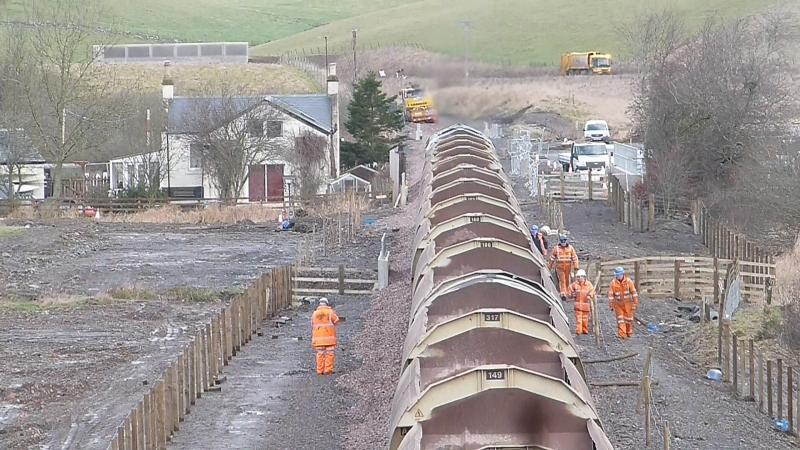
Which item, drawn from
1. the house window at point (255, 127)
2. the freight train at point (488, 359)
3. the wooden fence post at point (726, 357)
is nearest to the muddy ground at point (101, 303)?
the freight train at point (488, 359)

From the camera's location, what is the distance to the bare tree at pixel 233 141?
53.4m

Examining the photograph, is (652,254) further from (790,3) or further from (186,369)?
(790,3)

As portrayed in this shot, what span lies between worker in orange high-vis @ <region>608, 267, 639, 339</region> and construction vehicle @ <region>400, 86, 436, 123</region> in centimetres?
1521

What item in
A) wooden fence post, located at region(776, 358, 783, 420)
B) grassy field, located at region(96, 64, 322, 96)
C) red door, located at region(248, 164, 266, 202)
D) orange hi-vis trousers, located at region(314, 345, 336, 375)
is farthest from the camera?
grassy field, located at region(96, 64, 322, 96)

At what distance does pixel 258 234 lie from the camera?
43.6 meters

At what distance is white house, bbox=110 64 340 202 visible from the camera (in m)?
Answer: 54.7

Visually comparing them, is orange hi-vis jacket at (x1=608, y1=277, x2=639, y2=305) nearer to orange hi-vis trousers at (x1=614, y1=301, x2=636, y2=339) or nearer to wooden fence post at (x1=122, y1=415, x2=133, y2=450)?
orange hi-vis trousers at (x1=614, y1=301, x2=636, y2=339)

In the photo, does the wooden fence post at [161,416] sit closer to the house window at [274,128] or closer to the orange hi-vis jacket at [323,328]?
the orange hi-vis jacket at [323,328]

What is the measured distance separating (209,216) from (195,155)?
27.4ft

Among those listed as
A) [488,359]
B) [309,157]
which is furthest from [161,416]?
[309,157]

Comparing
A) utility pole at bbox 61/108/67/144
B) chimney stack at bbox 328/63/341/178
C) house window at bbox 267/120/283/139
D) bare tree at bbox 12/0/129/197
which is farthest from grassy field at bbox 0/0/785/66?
utility pole at bbox 61/108/67/144

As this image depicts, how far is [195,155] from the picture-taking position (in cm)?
5534

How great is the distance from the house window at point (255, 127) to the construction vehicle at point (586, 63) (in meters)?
24.6

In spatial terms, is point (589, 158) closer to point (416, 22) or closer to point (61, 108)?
point (61, 108)
